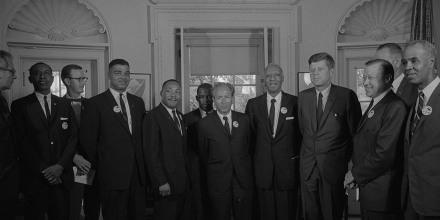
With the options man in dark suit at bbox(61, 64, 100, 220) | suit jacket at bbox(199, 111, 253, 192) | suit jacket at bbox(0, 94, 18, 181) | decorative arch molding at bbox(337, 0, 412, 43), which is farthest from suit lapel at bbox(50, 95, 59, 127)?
decorative arch molding at bbox(337, 0, 412, 43)

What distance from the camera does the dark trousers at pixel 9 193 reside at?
3004mm

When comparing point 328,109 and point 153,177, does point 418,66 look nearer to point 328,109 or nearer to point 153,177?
point 328,109

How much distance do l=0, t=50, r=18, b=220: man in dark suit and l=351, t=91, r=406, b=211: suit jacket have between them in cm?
235

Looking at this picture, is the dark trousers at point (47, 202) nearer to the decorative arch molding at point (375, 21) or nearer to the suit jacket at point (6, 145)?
the suit jacket at point (6, 145)

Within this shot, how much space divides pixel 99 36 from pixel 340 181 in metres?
3.38

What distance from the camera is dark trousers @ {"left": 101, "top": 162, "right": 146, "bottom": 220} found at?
326cm

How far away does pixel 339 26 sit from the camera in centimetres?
519

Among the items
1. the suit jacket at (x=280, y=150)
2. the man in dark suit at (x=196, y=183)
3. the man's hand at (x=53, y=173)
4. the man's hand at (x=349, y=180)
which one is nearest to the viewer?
the man's hand at (x=349, y=180)

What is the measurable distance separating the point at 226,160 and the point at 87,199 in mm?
1191

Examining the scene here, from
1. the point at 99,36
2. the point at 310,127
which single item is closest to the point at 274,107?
the point at 310,127

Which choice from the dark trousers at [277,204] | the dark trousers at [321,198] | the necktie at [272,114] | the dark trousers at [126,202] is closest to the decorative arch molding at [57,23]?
the dark trousers at [126,202]

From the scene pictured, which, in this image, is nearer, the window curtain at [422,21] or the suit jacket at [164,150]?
the suit jacket at [164,150]

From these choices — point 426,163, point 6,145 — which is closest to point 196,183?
point 6,145

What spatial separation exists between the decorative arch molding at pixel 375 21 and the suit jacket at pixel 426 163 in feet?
10.1
